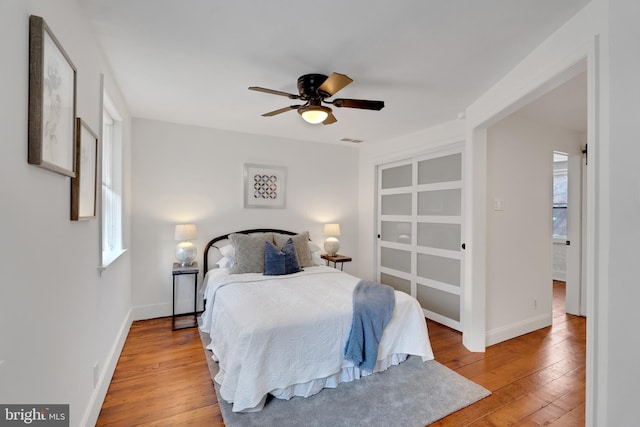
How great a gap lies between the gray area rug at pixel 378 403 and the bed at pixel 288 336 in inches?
2.7

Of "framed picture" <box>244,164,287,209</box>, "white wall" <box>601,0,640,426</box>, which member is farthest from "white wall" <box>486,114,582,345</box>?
"framed picture" <box>244,164,287,209</box>

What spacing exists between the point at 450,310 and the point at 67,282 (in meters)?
3.61

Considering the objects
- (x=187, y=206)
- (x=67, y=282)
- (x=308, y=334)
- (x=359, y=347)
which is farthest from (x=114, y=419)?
(x=187, y=206)

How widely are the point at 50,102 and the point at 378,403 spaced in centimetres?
251

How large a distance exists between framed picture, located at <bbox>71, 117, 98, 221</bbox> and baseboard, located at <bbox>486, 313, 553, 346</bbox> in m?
3.62

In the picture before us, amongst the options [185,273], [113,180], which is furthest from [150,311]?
[113,180]

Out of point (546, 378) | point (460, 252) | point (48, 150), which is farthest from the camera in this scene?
point (460, 252)

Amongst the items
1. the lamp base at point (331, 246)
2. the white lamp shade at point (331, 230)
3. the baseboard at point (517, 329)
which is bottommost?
the baseboard at point (517, 329)

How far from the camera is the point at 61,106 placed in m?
1.31

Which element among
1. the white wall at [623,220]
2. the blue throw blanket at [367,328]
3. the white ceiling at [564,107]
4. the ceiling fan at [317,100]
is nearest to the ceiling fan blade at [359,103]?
the ceiling fan at [317,100]

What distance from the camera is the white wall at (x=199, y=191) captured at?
11.7 ft

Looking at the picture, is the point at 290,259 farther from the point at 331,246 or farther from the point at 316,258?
the point at 331,246

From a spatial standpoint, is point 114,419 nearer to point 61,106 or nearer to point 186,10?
point 61,106

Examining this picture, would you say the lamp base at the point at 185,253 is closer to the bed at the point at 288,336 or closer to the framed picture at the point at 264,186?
the bed at the point at 288,336
